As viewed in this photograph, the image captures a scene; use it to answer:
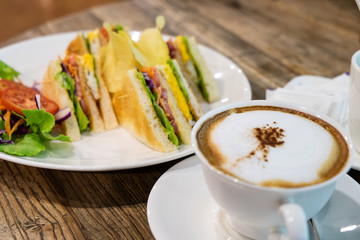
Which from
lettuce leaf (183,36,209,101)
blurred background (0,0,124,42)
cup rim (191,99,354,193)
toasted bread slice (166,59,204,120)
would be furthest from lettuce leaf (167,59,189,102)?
blurred background (0,0,124,42)

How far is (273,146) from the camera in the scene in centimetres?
118

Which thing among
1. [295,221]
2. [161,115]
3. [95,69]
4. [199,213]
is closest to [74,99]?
[95,69]

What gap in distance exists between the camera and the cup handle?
0.95m

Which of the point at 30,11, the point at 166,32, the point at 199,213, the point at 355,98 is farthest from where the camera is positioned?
the point at 30,11

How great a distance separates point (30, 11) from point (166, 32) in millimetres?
4648

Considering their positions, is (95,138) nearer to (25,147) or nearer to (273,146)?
(25,147)

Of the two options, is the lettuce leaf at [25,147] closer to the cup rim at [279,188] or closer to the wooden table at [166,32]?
the wooden table at [166,32]

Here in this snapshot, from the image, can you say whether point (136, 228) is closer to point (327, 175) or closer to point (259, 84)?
point (327, 175)

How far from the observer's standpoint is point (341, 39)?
291 centimetres

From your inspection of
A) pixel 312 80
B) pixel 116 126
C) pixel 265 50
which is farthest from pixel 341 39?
pixel 116 126

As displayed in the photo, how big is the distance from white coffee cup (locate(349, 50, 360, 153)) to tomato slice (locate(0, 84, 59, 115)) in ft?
4.63

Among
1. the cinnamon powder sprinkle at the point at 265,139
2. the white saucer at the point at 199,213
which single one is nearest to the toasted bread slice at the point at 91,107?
the white saucer at the point at 199,213

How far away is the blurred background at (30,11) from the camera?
636 centimetres

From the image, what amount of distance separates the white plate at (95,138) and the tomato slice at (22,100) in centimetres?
23
